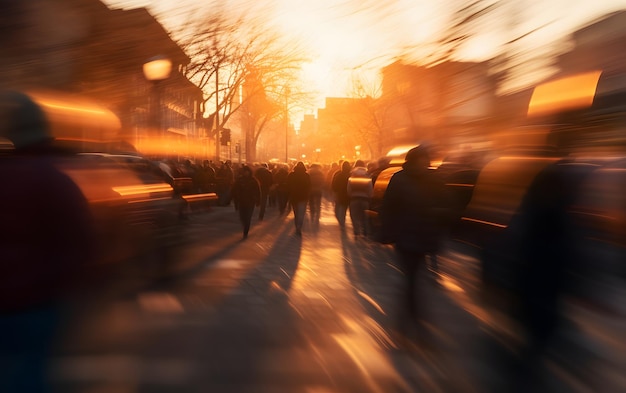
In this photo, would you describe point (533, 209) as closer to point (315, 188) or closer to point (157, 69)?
point (157, 69)

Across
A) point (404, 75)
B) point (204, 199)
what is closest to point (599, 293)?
point (404, 75)

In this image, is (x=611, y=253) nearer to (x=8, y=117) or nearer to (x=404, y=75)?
(x=404, y=75)


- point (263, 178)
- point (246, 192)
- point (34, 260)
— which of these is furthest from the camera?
point (263, 178)

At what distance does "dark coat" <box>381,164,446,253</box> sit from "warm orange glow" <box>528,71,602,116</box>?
1792 mm

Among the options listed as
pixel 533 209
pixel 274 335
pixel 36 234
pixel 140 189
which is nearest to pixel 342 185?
pixel 140 189

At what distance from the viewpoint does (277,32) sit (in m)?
9.27

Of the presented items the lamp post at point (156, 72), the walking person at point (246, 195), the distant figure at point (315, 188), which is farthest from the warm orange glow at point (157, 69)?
the distant figure at point (315, 188)

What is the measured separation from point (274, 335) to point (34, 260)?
250 centimetres

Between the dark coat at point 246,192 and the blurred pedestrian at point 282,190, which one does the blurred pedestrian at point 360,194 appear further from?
the blurred pedestrian at point 282,190

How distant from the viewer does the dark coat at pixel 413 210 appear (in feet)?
21.8

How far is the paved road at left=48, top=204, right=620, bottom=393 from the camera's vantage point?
530 centimetres

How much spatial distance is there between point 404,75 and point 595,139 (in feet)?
20.1

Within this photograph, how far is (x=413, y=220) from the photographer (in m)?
6.66

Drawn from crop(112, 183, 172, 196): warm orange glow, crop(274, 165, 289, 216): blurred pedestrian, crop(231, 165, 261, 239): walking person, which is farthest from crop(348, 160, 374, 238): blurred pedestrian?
crop(274, 165, 289, 216): blurred pedestrian
